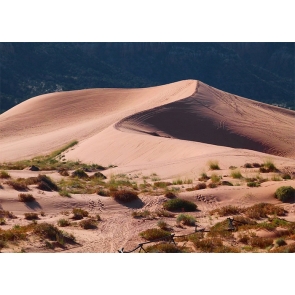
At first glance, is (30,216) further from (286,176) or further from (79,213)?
(286,176)

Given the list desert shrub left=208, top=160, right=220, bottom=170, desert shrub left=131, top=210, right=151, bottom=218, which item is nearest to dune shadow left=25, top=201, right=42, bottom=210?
desert shrub left=131, top=210, right=151, bottom=218

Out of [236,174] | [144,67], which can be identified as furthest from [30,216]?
[144,67]

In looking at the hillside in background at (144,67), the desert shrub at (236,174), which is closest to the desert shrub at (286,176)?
the desert shrub at (236,174)

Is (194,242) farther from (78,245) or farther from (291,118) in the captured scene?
(291,118)

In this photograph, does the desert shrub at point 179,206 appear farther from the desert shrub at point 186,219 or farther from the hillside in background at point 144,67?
the hillside in background at point 144,67

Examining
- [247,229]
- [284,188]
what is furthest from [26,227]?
[284,188]

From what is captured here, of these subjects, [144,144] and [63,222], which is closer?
[63,222]
